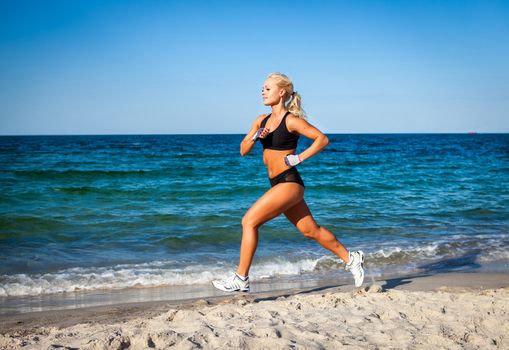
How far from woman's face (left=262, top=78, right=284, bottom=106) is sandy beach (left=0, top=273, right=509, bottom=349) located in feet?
6.34

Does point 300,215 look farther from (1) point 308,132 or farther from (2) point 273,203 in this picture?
(1) point 308,132

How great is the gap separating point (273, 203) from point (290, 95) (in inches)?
42.9

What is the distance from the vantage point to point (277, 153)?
469 centimetres

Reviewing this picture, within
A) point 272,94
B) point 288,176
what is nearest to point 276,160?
point 288,176

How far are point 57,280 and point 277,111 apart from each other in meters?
3.60

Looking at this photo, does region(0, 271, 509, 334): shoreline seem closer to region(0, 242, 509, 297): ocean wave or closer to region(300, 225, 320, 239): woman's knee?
region(0, 242, 509, 297): ocean wave

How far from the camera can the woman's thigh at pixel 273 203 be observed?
4586mm

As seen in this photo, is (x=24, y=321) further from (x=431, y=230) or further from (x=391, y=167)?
(x=391, y=167)

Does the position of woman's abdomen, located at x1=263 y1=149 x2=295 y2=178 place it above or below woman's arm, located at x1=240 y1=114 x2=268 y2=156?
below

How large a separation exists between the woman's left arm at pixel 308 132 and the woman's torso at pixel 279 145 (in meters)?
0.06

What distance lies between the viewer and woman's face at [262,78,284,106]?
4750 mm

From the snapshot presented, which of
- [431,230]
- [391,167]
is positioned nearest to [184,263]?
[431,230]

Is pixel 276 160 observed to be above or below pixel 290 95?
below

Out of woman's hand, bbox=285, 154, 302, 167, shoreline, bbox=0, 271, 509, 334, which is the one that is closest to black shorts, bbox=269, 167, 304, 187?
woman's hand, bbox=285, 154, 302, 167
